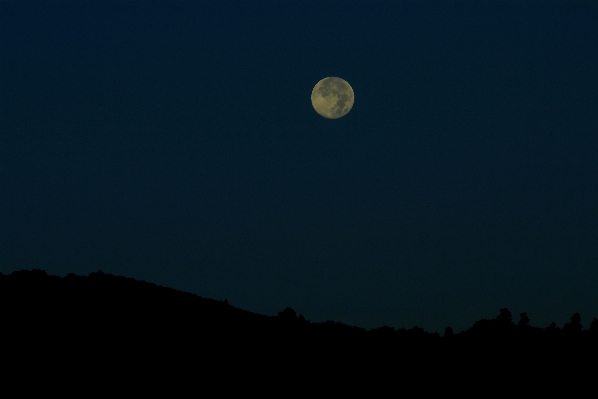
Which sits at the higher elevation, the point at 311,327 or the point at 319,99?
the point at 319,99

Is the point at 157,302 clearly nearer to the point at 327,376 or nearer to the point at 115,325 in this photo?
the point at 115,325

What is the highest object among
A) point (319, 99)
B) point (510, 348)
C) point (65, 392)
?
point (319, 99)

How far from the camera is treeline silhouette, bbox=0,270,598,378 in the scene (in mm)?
94125

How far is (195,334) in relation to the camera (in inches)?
4134

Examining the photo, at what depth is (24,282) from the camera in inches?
4112

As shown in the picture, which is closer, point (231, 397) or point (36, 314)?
Answer: point (231, 397)

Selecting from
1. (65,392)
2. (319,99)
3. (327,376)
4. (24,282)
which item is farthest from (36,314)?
(319,99)

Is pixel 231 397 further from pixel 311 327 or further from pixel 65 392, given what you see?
pixel 311 327

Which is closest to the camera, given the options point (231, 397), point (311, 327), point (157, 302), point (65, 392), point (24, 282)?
point (65, 392)

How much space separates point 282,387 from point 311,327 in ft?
83.8

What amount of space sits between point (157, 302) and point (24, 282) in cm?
1993

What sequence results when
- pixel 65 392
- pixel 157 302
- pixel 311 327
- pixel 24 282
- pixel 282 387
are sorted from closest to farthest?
pixel 65 392
pixel 282 387
pixel 24 282
pixel 157 302
pixel 311 327

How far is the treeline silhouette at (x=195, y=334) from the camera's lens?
309ft

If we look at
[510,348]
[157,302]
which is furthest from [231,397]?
[510,348]
